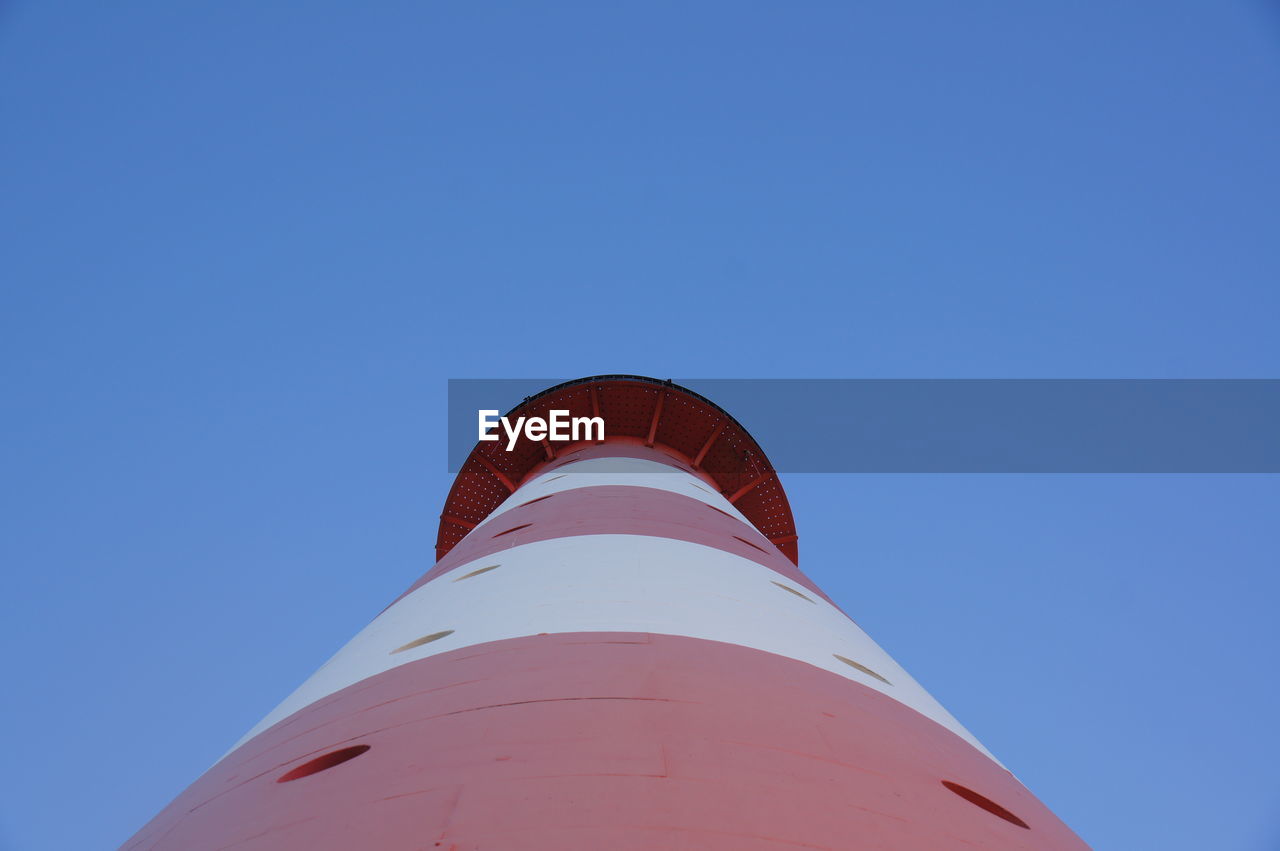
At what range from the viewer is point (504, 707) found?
3.64 metres

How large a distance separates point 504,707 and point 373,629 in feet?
11.0

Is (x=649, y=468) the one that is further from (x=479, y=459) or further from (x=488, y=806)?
(x=488, y=806)

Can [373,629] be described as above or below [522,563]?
below

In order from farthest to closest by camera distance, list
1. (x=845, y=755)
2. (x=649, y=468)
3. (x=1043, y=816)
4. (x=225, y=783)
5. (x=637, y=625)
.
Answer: (x=649, y=468)
(x=637, y=625)
(x=1043, y=816)
(x=225, y=783)
(x=845, y=755)

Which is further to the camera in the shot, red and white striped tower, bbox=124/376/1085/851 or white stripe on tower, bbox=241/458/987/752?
white stripe on tower, bbox=241/458/987/752

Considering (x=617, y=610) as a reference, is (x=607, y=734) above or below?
below

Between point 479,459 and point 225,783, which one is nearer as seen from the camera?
point 225,783

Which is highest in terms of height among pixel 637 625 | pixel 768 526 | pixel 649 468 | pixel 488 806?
pixel 768 526

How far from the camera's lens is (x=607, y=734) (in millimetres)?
3297

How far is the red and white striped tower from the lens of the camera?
2.79 m

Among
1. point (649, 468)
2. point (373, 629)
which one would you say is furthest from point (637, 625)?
point (649, 468)

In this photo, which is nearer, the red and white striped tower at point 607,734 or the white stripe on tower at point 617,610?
the red and white striped tower at point 607,734

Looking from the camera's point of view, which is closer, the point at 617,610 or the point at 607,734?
the point at 607,734

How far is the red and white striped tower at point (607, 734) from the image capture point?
2.79 metres
